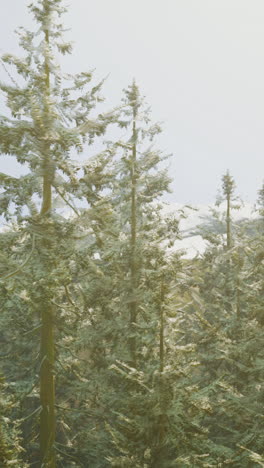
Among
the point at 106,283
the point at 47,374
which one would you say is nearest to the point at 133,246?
the point at 106,283

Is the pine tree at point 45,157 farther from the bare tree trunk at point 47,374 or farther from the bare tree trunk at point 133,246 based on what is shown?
the bare tree trunk at point 133,246

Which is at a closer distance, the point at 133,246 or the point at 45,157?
the point at 45,157

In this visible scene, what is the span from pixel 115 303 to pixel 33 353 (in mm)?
5102

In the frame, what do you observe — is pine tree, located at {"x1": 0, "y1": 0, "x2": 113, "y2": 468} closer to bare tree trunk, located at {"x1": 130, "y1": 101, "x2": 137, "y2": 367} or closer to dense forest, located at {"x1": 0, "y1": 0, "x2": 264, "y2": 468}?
dense forest, located at {"x1": 0, "y1": 0, "x2": 264, "y2": 468}

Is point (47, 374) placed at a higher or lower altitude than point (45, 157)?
lower

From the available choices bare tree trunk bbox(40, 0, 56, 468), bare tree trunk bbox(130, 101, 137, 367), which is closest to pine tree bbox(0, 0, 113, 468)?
bare tree trunk bbox(40, 0, 56, 468)

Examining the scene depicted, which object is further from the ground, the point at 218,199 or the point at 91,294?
the point at 218,199

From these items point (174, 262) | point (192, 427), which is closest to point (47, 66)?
point (174, 262)

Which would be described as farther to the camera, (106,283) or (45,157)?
(106,283)

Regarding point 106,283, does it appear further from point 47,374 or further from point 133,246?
point 47,374

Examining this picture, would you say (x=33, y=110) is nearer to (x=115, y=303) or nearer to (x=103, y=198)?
(x=103, y=198)

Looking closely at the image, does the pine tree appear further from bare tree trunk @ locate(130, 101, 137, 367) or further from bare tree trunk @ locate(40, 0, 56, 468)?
bare tree trunk @ locate(130, 101, 137, 367)

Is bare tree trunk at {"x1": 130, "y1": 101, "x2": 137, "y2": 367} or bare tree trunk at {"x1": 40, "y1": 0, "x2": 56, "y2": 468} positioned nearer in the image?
bare tree trunk at {"x1": 40, "y1": 0, "x2": 56, "y2": 468}

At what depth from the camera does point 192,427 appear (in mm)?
9164
